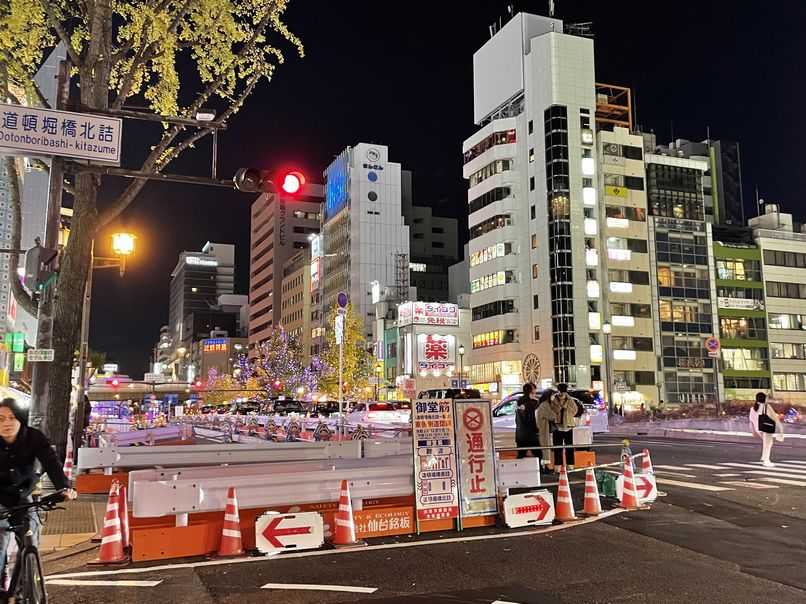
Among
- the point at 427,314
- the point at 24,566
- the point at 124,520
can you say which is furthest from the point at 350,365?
the point at 24,566

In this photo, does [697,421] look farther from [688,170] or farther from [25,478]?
[688,170]

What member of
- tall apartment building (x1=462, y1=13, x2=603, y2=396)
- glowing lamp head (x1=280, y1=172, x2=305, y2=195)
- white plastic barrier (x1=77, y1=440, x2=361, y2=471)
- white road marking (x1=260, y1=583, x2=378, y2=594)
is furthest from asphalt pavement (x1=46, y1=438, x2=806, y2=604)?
tall apartment building (x1=462, y1=13, x2=603, y2=396)

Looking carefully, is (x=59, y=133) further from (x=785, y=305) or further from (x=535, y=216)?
(x=785, y=305)

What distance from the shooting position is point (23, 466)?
18.7ft

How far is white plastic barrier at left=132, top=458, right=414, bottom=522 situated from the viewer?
8336 mm

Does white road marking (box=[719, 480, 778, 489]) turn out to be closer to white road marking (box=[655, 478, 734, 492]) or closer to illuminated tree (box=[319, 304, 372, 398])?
white road marking (box=[655, 478, 734, 492])

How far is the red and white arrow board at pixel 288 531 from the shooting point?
27.7 ft

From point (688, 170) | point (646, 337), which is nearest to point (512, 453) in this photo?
point (646, 337)

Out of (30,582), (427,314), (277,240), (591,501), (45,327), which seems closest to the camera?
(30,582)

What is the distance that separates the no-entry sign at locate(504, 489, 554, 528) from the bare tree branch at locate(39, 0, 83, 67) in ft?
37.7

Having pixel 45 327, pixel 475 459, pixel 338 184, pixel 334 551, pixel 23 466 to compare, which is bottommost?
pixel 334 551

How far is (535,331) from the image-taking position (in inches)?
2923

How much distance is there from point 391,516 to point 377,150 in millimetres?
105160

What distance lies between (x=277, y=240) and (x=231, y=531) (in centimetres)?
14525
